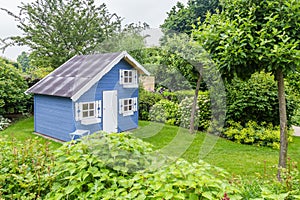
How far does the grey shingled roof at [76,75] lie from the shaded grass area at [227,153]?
5.66 ft

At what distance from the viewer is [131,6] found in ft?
11.7

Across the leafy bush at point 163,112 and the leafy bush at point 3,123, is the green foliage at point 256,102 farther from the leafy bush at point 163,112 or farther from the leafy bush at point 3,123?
the leafy bush at point 3,123

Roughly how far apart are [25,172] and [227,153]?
443cm

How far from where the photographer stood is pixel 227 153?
17.7ft

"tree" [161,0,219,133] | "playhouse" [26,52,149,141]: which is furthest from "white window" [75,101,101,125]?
"tree" [161,0,219,133]

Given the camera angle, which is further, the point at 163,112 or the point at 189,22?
the point at 189,22

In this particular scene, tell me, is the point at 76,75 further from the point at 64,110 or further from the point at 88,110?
the point at 88,110

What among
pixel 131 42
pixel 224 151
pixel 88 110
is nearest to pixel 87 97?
pixel 88 110

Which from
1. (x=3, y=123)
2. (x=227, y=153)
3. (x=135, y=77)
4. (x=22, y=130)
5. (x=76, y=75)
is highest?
(x=76, y=75)

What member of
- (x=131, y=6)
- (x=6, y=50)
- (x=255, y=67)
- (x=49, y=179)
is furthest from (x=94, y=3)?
(x=49, y=179)

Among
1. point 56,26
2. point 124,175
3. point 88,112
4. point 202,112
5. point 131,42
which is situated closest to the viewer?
point 124,175

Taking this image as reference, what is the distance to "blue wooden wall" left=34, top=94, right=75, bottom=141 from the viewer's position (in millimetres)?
5922

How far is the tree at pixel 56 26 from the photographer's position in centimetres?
927

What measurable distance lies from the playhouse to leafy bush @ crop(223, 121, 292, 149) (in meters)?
2.95
